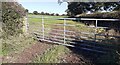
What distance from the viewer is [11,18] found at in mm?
12844

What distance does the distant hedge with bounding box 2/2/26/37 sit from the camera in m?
12.5

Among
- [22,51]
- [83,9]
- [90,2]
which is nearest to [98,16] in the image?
[90,2]

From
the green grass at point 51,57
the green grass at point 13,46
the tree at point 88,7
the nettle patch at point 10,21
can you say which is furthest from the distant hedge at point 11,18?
the tree at point 88,7

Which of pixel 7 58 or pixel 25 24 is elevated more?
pixel 25 24

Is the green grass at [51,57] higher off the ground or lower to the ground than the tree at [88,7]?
lower

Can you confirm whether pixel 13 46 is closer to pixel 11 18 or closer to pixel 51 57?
pixel 51 57

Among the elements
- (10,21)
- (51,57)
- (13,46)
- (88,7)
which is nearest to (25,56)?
(13,46)

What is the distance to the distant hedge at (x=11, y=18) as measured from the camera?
12547mm

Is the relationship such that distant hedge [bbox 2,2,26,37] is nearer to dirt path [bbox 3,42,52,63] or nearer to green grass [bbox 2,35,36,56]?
green grass [bbox 2,35,36,56]

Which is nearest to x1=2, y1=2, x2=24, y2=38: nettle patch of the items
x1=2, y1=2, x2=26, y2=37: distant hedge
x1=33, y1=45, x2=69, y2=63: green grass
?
x1=2, y1=2, x2=26, y2=37: distant hedge

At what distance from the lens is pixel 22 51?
10258mm

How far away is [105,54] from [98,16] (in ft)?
56.3

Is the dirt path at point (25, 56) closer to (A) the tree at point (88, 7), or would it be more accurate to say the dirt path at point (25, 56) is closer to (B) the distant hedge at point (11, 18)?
(B) the distant hedge at point (11, 18)

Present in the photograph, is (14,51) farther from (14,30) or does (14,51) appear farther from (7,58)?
(14,30)
